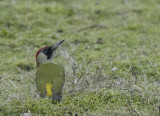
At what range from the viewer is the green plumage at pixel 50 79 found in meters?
4.48

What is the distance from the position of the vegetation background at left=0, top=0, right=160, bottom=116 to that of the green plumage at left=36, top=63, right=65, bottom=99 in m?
0.10

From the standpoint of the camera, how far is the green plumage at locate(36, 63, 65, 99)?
4.48 metres

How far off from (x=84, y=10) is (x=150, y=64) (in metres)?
3.24

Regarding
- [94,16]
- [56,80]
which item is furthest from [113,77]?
[94,16]

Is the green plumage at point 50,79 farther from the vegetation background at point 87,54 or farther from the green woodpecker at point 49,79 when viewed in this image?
the vegetation background at point 87,54

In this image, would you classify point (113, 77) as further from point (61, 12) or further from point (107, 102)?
point (61, 12)

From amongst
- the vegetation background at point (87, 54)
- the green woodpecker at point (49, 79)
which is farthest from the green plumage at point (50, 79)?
the vegetation background at point (87, 54)

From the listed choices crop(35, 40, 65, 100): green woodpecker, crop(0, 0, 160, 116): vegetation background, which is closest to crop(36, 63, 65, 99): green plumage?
crop(35, 40, 65, 100): green woodpecker

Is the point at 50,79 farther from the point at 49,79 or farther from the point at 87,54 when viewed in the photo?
the point at 87,54

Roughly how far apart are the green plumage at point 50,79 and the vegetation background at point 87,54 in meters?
0.10

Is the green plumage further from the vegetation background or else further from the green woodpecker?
the vegetation background

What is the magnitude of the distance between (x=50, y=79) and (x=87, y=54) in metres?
2.07

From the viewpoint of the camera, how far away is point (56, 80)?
470cm

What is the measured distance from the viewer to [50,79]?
4742mm
